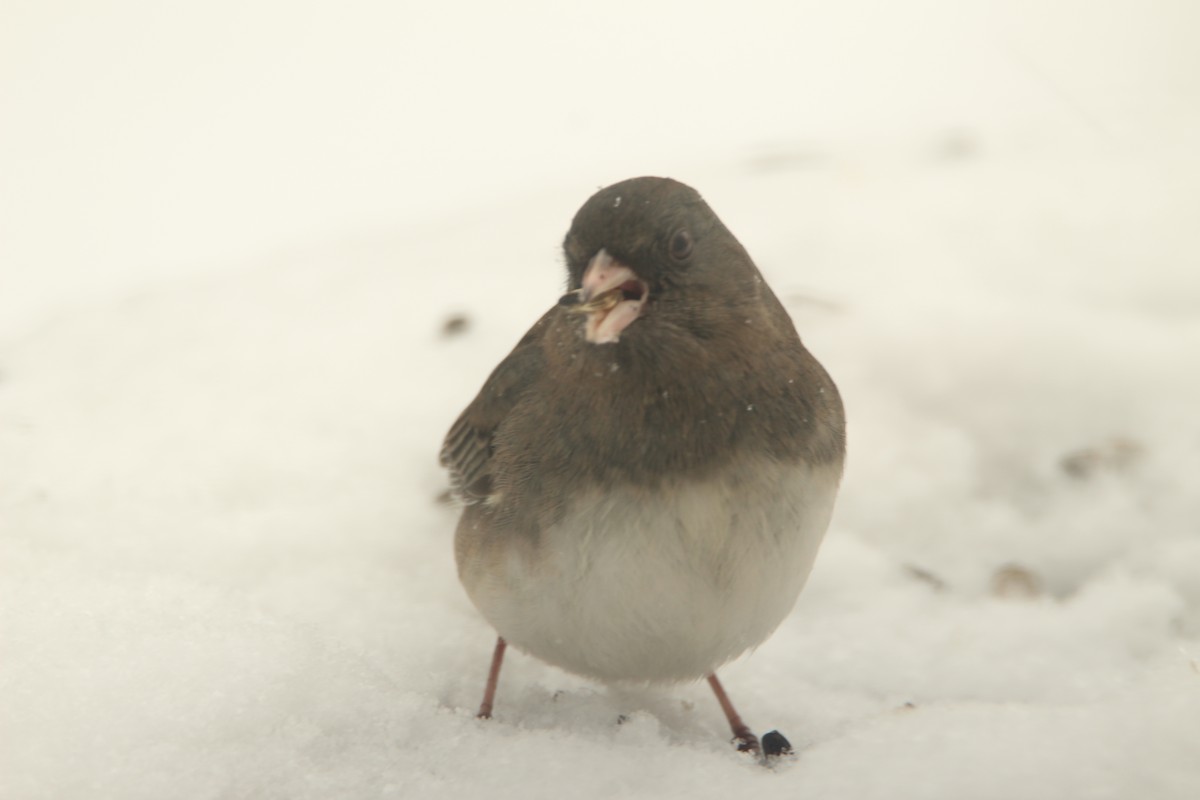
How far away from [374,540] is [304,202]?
2773 mm

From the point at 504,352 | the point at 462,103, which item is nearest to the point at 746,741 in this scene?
the point at 504,352

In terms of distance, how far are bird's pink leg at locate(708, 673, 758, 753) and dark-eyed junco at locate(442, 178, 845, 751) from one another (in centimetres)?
22

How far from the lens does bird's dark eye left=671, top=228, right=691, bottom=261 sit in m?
2.23

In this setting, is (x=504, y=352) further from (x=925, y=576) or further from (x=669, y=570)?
(x=669, y=570)

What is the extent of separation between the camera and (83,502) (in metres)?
3.25

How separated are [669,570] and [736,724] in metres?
0.60

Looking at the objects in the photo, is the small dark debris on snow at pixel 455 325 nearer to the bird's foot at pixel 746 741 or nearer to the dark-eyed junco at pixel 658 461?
the dark-eyed junco at pixel 658 461

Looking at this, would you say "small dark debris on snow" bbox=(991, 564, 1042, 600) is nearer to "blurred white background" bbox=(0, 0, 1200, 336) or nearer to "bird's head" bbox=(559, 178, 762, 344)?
"bird's head" bbox=(559, 178, 762, 344)

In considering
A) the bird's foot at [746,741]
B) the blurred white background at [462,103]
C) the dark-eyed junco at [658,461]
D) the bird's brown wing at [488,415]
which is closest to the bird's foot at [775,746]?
the bird's foot at [746,741]

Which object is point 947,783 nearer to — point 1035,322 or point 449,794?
point 449,794

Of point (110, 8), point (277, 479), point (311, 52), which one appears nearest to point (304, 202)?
point (311, 52)

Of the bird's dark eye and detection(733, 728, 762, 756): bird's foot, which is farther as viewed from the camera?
detection(733, 728, 762, 756): bird's foot

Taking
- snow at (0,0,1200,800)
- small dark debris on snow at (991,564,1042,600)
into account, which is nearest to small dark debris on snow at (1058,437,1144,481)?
snow at (0,0,1200,800)

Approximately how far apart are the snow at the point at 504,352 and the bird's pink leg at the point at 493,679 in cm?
6
